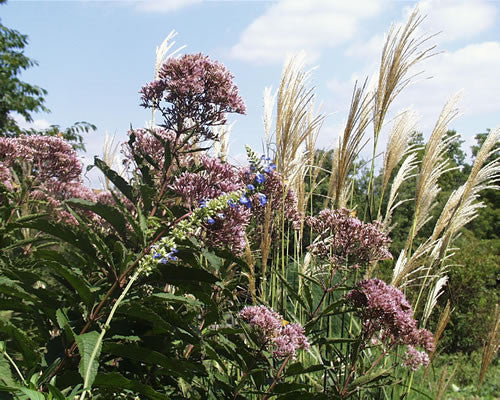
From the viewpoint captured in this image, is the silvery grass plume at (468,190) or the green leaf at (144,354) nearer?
the green leaf at (144,354)

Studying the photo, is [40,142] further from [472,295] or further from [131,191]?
[472,295]

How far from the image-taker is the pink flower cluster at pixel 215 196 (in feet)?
5.50

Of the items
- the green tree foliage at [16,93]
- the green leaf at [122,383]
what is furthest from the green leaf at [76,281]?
the green tree foliage at [16,93]

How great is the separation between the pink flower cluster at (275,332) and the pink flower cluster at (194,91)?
0.72 m

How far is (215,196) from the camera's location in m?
1.69

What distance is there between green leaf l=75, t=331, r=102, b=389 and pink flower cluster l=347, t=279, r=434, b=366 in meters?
1.06

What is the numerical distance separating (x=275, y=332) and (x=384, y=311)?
452 mm

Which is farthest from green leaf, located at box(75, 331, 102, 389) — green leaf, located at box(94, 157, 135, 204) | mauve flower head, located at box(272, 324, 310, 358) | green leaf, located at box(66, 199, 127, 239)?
mauve flower head, located at box(272, 324, 310, 358)

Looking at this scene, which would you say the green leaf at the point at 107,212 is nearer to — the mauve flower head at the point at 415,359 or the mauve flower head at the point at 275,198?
the mauve flower head at the point at 275,198

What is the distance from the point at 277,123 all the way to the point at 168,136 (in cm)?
81

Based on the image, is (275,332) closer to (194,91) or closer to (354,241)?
(354,241)

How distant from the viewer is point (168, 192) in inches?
73.7

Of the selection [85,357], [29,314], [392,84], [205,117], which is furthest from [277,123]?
[85,357]

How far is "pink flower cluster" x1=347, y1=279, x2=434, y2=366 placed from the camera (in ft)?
6.57
